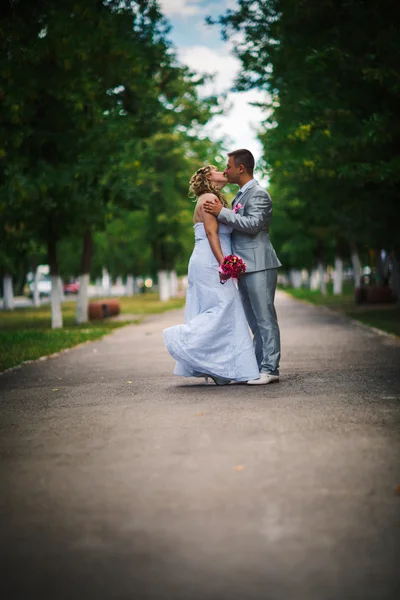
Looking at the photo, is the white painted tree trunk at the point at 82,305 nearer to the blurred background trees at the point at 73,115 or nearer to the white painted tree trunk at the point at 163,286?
the blurred background trees at the point at 73,115

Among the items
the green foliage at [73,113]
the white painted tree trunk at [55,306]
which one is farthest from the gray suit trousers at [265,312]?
the white painted tree trunk at [55,306]

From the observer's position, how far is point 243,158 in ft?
29.9

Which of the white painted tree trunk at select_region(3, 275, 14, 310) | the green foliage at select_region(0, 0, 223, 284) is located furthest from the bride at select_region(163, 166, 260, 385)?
the white painted tree trunk at select_region(3, 275, 14, 310)

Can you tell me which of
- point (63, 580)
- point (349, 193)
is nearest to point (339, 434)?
point (63, 580)

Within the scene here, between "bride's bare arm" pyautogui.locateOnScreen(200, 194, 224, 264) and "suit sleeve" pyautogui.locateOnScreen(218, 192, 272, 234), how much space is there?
84mm

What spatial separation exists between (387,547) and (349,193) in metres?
21.5

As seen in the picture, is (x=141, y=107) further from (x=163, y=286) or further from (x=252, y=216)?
(x=163, y=286)

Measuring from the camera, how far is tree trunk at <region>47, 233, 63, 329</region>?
77.5 ft

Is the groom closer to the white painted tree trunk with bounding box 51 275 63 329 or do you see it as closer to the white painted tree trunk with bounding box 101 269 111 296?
the white painted tree trunk with bounding box 51 275 63 329

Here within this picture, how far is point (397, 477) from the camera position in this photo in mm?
4750

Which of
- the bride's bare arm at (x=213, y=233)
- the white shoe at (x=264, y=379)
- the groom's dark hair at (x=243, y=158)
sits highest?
the groom's dark hair at (x=243, y=158)

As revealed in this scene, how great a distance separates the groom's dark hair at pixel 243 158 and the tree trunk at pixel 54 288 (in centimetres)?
1493

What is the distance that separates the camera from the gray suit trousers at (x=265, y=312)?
901 centimetres

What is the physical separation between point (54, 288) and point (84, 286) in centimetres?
266
